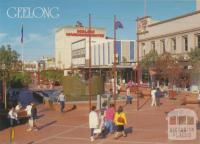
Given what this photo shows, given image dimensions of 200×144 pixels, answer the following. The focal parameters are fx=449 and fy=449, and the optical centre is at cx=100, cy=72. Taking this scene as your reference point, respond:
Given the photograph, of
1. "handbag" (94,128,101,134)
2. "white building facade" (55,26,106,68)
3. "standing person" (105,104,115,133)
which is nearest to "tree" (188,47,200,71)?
"standing person" (105,104,115,133)

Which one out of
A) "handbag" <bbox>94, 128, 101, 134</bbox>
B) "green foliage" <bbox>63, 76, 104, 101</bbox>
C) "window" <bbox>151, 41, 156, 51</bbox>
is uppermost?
"window" <bbox>151, 41, 156, 51</bbox>

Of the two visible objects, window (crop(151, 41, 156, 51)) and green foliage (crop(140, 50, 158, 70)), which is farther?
window (crop(151, 41, 156, 51))

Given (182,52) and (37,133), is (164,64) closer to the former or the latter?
(182,52)

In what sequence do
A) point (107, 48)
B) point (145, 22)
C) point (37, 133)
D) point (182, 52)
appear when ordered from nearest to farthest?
point (37, 133) → point (182, 52) → point (145, 22) → point (107, 48)

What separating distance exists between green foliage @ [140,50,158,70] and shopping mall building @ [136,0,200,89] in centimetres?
138

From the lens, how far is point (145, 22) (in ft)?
213

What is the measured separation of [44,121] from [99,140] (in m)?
7.74

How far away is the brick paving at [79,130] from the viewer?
18297 mm

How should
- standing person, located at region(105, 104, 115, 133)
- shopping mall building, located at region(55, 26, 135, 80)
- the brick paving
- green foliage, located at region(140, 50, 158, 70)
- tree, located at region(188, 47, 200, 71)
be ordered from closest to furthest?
1. the brick paving
2. standing person, located at region(105, 104, 115, 133)
3. tree, located at region(188, 47, 200, 71)
4. green foliage, located at region(140, 50, 158, 70)
5. shopping mall building, located at region(55, 26, 135, 80)

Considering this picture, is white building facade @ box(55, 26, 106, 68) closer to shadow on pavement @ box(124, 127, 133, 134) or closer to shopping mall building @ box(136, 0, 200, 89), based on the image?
shopping mall building @ box(136, 0, 200, 89)

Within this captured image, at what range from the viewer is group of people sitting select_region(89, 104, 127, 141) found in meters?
18.3

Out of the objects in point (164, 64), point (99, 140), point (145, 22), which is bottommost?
point (99, 140)

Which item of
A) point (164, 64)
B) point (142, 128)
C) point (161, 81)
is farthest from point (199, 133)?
point (161, 81)

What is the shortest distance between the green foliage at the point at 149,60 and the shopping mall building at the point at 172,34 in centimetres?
138
